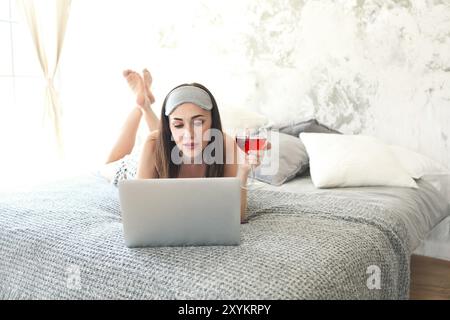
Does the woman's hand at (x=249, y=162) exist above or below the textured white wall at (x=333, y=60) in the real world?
below

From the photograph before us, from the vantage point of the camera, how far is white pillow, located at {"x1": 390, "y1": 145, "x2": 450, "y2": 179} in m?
2.79

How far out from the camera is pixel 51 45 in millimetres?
3635

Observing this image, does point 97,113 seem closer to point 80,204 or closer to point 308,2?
point 308,2

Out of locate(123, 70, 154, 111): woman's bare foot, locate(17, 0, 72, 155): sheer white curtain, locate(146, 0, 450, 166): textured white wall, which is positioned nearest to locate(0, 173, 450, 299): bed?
locate(123, 70, 154, 111): woman's bare foot

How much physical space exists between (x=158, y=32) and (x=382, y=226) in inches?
93.3

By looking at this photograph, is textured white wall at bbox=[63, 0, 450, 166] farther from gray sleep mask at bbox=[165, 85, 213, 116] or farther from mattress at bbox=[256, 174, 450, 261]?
gray sleep mask at bbox=[165, 85, 213, 116]

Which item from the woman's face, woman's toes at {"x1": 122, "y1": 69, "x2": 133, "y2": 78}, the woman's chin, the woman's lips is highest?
woman's toes at {"x1": 122, "y1": 69, "x2": 133, "y2": 78}

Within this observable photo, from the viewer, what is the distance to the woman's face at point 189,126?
187cm

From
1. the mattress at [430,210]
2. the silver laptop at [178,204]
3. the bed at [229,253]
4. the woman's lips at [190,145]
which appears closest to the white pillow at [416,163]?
the mattress at [430,210]

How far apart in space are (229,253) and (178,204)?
197 millimetres

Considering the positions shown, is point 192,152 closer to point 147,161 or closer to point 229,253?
point 147,161

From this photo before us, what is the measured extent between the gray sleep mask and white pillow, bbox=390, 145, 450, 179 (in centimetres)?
135

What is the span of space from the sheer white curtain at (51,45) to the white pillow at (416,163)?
2.18 metres

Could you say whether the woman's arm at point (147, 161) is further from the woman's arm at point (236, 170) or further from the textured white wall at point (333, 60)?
Answer: the textured white wall at point (333, 60)
